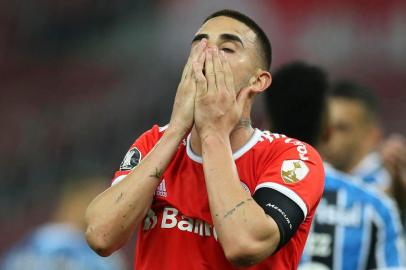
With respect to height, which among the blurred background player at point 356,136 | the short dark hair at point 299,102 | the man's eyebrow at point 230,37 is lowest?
the blurred background player at point 356,136

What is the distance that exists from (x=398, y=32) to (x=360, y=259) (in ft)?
28.1

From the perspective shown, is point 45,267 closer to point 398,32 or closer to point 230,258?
point 230,258

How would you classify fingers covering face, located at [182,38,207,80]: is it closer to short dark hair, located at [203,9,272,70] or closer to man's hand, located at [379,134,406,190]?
short dark hair, located at [203,9,272,70]

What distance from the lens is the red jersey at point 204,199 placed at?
3.69 m

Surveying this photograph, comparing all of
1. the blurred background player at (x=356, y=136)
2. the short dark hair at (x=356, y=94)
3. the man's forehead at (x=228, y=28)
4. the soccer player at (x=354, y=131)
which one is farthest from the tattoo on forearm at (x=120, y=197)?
the short dark hair at (x=356, y=94)

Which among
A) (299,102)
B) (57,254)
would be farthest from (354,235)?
(57,254)

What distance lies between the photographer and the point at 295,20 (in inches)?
533

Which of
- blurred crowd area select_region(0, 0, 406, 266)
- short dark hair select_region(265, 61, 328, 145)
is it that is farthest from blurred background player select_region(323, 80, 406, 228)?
blurred crowd area select_region(0, 0, 406, 266)

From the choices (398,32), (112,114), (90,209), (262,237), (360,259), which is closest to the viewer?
(262,237)

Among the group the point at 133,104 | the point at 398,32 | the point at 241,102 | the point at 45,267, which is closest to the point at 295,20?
the point at 398,32

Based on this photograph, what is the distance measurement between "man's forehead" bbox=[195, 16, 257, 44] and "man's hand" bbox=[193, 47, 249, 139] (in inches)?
5.0

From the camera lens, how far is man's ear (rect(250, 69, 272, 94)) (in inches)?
154

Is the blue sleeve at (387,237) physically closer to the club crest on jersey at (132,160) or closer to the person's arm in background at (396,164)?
the person's arm in background at (396,164)

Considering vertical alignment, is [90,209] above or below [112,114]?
above
